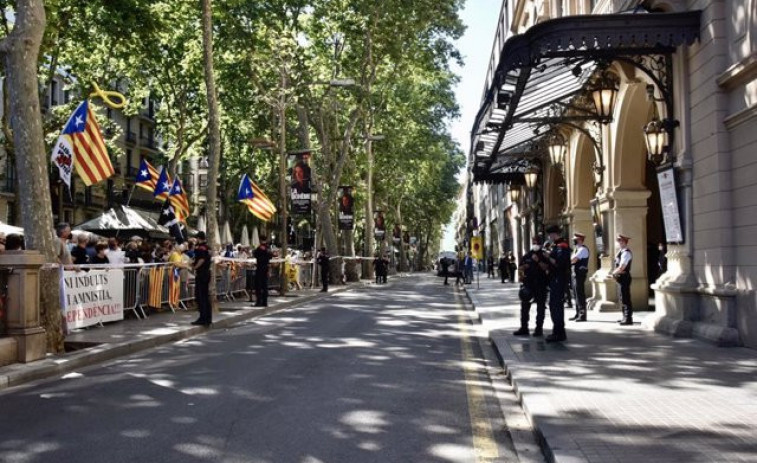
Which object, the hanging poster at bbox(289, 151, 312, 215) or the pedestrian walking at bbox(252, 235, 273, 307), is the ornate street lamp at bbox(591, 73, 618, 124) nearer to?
the pedestrian walking at bbox(252, 235, 273, 307)

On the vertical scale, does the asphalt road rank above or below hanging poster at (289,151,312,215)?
below

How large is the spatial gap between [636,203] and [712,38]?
18.7ft

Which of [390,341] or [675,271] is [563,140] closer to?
[675,271]

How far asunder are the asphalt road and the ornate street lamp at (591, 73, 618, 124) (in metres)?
6.76

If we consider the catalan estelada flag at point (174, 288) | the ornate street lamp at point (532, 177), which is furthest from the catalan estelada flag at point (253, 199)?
the ornate street lamp at point (532, 177)

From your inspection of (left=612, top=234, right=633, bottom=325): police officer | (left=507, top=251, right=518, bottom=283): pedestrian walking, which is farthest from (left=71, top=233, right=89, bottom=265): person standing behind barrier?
(left=507, top=251, right=518, bottom=283): pedestrian walking

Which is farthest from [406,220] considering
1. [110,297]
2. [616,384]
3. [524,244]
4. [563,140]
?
[616,384]

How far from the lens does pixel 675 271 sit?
12219mm

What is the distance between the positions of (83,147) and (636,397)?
11.9 m

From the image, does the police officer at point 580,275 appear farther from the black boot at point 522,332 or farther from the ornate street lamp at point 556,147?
the ornate street lamp at point 556,147

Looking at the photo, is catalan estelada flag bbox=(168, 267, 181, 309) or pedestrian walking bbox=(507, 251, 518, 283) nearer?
catalan estelada flag bbox=(168, 267, 181, 309)

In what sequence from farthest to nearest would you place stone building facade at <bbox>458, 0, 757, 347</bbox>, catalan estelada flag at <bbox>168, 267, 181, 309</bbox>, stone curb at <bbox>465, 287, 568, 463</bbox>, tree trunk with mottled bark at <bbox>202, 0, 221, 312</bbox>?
tree trunk with mottled bark at <bbox>202, 0, 221, 312</bbox>
catalan estelada flag at <bbox>168, 267, 181, 309</bbox>
stone building facade at <bbox>458, 0, 757, 347</bbox>
stone curb at <bbox>465, 287, 568, 463</bbox>

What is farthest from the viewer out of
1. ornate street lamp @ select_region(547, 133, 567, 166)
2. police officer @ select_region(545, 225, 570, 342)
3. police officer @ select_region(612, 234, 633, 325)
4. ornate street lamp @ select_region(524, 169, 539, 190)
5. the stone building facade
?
ornate street lamp @ select_region(524, 169, 539, 190)

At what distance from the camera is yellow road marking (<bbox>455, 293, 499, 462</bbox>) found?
5.45m
